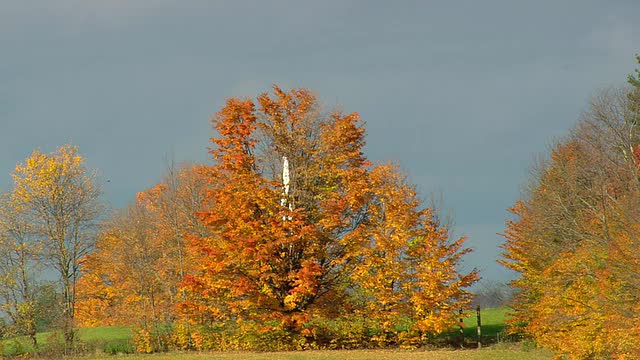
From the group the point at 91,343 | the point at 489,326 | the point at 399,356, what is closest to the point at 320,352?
the point at 399,356

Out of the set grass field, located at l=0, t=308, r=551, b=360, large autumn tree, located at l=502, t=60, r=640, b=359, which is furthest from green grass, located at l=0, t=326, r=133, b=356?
large autumn tree, located at l=502, t=60, r=640, b=359

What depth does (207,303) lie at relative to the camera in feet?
153

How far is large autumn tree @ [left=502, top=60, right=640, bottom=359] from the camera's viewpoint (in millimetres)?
26000

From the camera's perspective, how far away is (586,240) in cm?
3061

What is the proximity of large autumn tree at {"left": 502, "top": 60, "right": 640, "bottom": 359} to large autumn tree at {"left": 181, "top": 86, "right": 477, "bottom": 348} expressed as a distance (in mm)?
4842

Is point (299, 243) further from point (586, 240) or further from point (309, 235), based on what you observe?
point (586, 240)

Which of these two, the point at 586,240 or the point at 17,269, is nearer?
the point at 586,240

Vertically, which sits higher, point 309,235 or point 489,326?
point 309,235

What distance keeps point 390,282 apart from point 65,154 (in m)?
23.8

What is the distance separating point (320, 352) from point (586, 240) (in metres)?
16.5

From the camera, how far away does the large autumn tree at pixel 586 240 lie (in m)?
26.0

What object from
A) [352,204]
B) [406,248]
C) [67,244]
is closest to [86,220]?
[67,244]

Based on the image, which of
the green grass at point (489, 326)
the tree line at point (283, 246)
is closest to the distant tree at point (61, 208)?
the tree line at point (283, 246)

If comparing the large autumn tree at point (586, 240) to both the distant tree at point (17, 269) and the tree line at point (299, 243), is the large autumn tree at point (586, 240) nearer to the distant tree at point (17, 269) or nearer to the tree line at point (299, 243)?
the tree line at point (299, 243)
